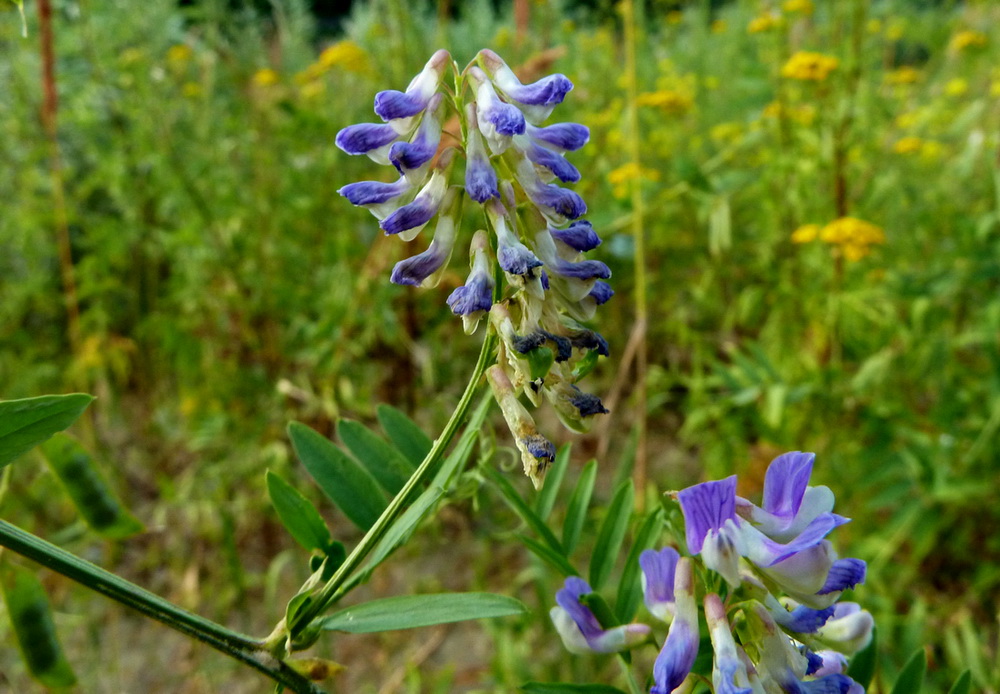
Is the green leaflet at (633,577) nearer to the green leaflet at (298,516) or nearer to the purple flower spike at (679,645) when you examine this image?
the purple flower spike at (679,645)

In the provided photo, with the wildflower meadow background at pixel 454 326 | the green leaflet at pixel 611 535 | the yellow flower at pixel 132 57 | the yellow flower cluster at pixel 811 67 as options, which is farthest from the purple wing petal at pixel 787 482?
the yellow flower at pixel 132 57

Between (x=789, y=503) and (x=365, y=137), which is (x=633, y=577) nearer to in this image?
(x=789, y=503)

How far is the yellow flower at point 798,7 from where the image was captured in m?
A: 2.21

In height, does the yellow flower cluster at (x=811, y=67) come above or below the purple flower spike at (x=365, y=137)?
below

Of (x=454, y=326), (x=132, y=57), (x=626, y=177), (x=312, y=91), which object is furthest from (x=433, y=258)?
(x=312, y=91)

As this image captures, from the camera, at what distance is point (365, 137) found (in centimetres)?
59

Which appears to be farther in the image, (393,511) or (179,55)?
(179,55)

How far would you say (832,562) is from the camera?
1.60 ft

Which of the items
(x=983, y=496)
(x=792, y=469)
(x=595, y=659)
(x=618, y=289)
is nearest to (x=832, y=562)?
(x=792, y=469)

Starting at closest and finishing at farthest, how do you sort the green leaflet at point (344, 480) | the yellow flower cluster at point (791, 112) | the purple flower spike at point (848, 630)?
the purple flower spike at point (848, 630) < the green leaflet at point (344, 480) < the yellow flower cluster at point (791, 112)

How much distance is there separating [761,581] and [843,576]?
0.16 feet

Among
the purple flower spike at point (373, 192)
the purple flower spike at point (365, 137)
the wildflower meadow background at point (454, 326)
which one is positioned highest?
the purple flower spike at point (365, 137)

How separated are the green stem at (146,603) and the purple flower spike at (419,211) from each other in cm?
30

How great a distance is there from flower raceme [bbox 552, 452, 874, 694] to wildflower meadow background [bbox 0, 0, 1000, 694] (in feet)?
2.90
